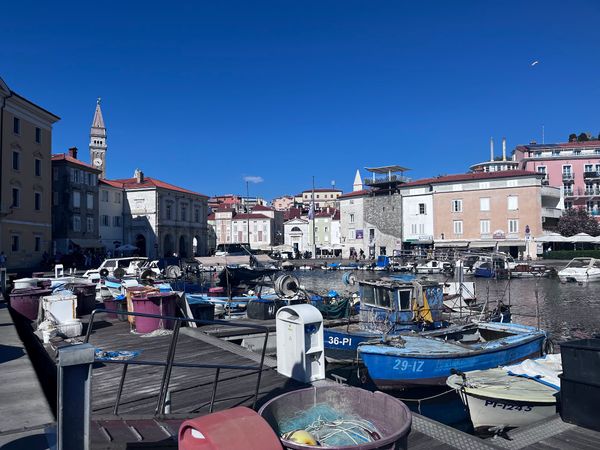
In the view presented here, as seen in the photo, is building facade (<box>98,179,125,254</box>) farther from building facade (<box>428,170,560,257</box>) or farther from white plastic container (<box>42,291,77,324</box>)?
white plastic container (<box>42,291,77,324</box>)

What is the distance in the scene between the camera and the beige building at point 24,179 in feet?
136

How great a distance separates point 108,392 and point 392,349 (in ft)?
24.1

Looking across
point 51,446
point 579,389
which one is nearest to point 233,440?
point 51,446

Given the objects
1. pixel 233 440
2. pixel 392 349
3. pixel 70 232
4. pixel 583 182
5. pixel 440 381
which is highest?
pixel 583 182

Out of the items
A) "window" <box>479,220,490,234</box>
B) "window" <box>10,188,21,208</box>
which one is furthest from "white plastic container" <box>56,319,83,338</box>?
"window" <box>479,220,490,234</box>

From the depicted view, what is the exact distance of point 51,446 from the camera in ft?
15.7

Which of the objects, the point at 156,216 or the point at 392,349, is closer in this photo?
the point at 392,349

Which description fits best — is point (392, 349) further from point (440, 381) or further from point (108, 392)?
point (108, 392)

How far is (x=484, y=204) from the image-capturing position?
65188 mm

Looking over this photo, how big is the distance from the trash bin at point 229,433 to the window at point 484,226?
2639 inches

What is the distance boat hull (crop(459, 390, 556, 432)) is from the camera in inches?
368

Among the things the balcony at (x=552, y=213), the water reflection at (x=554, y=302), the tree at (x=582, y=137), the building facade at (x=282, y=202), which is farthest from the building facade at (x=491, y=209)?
the building facade at (x=282, y=202)

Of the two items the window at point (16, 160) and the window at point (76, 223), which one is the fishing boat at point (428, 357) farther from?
the window at point (76, 223)

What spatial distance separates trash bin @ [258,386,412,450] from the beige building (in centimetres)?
4245
